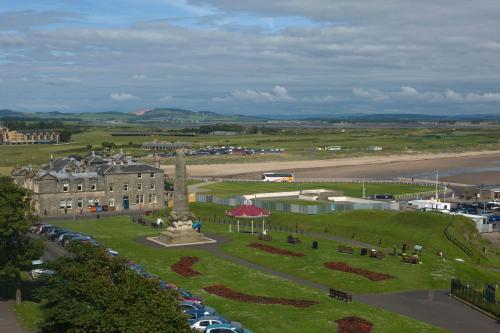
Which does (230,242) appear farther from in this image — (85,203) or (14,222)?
(85,203)

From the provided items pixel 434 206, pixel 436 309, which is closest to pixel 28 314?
pixel 436 309

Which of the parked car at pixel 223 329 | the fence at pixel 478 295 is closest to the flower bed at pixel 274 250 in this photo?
the fence at pixel 478 295

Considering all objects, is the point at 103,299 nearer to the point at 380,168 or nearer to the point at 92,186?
the point at 92,186

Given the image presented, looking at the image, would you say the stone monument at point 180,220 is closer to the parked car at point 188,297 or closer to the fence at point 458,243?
the parked car at point 188,297

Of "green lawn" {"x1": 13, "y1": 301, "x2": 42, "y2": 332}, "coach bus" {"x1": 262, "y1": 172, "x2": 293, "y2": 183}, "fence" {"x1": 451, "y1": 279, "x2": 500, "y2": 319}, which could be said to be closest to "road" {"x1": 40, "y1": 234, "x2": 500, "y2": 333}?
"fence" {"x1": 451, "y1": 279, "x2": 500, "y2": 319}

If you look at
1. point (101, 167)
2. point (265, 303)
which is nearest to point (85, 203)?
point (101, 167)
